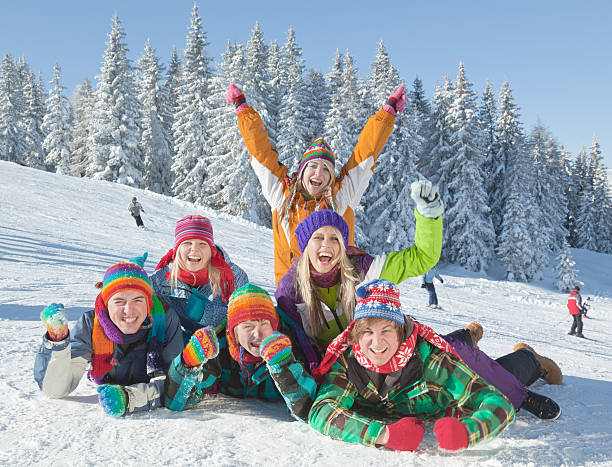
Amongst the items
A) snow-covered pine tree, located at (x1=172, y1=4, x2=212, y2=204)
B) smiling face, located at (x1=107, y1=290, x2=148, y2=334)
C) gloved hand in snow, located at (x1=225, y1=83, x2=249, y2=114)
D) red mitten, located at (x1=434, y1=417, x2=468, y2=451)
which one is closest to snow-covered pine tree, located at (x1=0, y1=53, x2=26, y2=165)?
snow-covered pine tree, located at (x1=172, y1=4, x2=212, y2=204)

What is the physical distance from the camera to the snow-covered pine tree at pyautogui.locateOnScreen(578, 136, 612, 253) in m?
43.0

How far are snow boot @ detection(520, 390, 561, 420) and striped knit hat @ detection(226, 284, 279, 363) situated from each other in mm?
1571

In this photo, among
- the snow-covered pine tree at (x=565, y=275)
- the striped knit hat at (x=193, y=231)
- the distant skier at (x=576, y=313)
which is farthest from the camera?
the snow-covered pine tree at (x=565, y=275)

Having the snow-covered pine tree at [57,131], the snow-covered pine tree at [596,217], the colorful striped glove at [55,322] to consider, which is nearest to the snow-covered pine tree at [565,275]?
the snow-covered pine tree at [596,217]

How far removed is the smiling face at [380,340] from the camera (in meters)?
2.35

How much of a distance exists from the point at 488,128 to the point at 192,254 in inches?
1422

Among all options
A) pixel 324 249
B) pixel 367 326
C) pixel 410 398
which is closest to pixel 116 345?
pixel 324 249

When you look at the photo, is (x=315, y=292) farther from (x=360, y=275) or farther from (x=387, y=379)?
(x=387, y=379)

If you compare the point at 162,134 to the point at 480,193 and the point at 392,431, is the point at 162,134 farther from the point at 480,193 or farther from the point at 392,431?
the point at 392,431

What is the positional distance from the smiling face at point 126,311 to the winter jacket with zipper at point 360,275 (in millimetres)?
926

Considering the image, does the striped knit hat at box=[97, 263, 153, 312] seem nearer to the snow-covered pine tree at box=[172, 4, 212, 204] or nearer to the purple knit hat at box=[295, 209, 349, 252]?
the purple knit hat at box=[295, 209, 349, 252]

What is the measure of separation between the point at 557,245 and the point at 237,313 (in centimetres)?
4205

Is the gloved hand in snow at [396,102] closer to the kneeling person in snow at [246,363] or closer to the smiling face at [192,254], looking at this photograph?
the smiling face at [192,254]

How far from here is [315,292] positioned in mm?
2994
